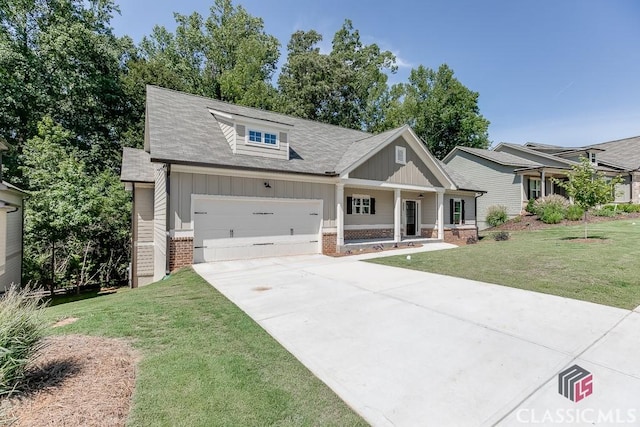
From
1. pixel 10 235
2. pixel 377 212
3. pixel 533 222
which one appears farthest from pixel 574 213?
pixel 10 235

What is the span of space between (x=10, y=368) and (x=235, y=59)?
33.5 m

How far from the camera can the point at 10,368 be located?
262 centimetres

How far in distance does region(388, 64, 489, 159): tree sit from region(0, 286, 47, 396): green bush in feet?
124

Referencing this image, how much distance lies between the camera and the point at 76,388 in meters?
2.87

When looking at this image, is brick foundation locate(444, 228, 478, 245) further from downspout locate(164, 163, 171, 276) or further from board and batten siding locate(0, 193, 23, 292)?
board and batten siding locate(0, 193, 23, 292)

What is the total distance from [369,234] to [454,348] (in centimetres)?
1202

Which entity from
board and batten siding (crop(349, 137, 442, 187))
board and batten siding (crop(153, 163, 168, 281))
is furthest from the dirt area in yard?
board and batten siding (crop(153, 163, 168, 281))

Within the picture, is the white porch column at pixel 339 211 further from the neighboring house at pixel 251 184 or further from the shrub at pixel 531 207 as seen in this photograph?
the shrub at pixel 531 207

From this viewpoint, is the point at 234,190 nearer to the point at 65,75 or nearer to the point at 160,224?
the point at 160,224

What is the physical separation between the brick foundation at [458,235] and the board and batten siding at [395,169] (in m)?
2.91

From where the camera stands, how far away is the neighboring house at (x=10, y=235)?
30.9 ft

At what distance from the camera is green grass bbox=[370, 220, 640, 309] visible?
6.39m

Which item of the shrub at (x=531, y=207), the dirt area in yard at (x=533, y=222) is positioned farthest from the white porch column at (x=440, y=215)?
the shrub at (x=531, y=207)

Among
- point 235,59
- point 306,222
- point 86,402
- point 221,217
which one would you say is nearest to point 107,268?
point 221,217
